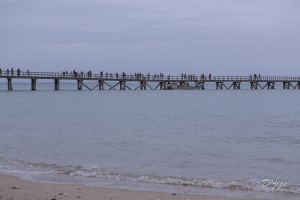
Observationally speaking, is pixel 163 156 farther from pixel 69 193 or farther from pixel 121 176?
pixel 69 193

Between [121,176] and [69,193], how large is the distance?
2374 millimetres

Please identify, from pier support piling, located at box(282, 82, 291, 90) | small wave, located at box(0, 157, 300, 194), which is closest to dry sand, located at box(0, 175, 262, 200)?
→ small wave, located at box(0, 157, 300, 194)

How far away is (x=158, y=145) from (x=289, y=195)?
8.11 meters

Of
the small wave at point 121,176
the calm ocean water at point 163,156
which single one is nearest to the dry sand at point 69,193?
the calm ocean water at point 163,156

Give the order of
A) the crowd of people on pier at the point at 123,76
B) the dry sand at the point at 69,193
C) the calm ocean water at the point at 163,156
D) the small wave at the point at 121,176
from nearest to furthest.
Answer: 1. the dry sand at the point at 69,193
2. the small wave at the point at 121,176
3. the calm ocean water at the point at 163,156
4. the crowd of people on pier at the point at 123,76

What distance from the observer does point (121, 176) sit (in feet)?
37.9

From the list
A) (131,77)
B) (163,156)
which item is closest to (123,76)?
(131,77)

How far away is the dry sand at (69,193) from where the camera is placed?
8.95 meters

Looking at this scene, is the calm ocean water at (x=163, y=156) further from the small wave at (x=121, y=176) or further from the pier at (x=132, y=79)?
the pier at (x=132, y=79)

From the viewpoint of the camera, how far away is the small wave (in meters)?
10.3

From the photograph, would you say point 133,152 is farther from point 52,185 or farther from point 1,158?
point 52,185

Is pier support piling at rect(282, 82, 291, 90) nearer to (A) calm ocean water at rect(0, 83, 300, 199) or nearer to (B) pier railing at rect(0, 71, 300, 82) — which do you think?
(B) pier railing at rect(0, 71, 300, 82)

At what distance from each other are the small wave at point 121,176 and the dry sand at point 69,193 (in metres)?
1.25

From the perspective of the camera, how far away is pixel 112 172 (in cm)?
1212
